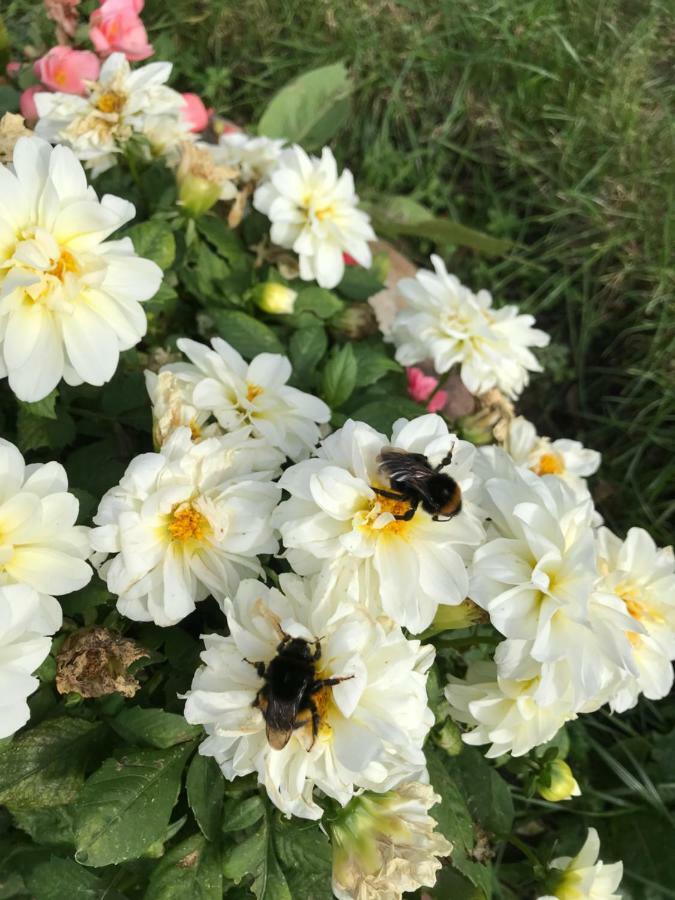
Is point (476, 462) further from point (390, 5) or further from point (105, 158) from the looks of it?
point (390, 5)

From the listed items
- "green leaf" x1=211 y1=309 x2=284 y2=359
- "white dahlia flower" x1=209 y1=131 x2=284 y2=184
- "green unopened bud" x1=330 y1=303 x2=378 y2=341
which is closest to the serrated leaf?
"green leaf" x1=211 y1=309 x2=284 y2=359

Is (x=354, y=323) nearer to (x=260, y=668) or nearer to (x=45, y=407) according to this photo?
(x=45, y=407)

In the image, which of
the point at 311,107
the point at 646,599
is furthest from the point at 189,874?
the point at 311,107

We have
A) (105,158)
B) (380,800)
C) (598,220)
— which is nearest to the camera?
(380,800)

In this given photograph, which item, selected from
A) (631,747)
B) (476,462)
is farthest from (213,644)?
(631,747)

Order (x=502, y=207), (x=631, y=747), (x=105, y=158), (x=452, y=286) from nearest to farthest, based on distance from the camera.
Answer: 1. (x=105, y=158)
2. (x=452, y=286)
3. (x=631, y=747)
4. (x=502, y=207)

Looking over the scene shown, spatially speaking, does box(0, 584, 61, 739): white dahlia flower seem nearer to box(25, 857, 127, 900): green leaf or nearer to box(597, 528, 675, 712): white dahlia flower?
box(25, 857, 127, 900): green leaf
